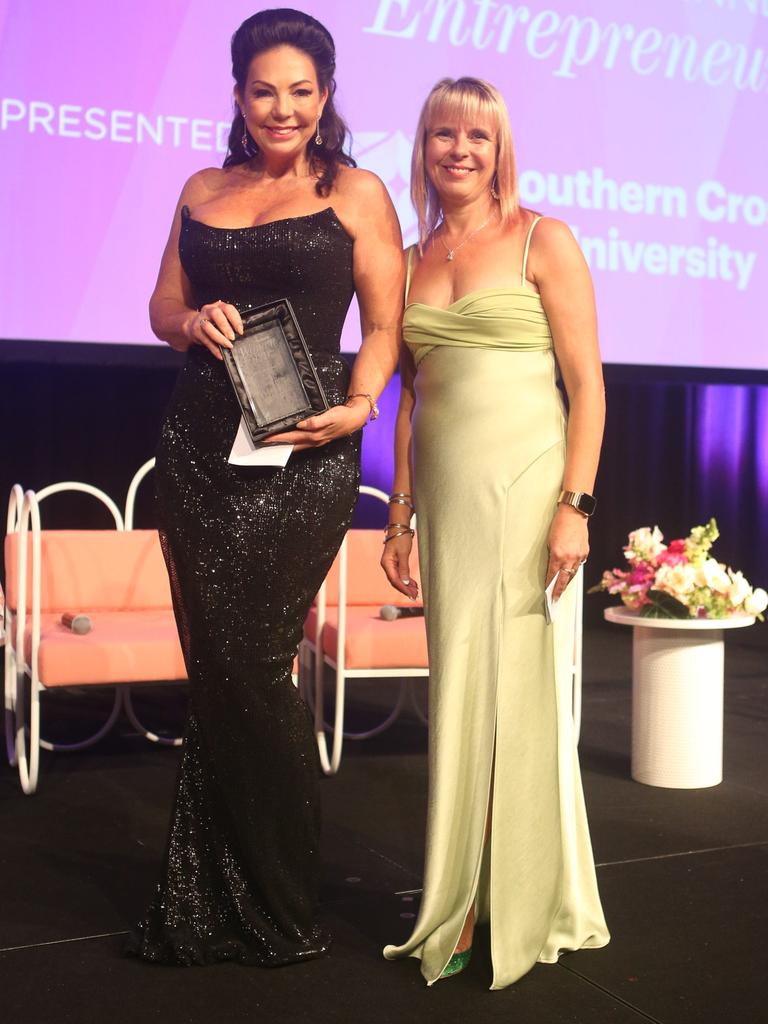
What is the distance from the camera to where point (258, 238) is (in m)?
2.21

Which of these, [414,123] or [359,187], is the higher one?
[414,123]

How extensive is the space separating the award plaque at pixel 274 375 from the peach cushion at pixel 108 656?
5.37 ft

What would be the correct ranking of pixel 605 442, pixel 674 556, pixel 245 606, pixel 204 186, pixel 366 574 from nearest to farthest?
Result: pixel 245 606 → pixel 204 186 → pixel 674 556 → pixel 366 574 → pixel 605 442

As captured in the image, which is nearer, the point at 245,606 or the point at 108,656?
the point at 245,606

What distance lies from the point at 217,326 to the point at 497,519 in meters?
0.58

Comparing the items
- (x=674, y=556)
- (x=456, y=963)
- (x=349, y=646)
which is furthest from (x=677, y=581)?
(x=456, y=963)

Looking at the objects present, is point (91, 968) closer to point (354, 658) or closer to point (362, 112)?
point (354, 658)

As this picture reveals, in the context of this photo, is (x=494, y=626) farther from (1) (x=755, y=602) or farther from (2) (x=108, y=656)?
(1) (x=755, y=602)

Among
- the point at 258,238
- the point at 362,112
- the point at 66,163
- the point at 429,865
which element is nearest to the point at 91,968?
the point at 429,865

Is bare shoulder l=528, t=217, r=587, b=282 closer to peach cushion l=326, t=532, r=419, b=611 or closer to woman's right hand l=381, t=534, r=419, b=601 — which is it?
woman's right hand l=381, t=534, r=419, b=601

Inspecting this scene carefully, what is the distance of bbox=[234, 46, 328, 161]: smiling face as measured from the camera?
7.10ft

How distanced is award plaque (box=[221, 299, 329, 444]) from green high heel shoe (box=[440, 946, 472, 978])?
3.20ft

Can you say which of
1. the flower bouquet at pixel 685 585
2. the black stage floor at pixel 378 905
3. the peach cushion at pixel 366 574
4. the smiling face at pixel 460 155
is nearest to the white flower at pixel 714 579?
the flower bouquet at pixel 685 585

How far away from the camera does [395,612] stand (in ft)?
13.1
